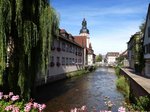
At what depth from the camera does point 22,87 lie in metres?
14.0

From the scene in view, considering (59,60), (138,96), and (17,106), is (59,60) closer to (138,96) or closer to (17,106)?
(138,96)

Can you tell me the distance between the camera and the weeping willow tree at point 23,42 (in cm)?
1309

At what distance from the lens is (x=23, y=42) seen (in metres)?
13.8

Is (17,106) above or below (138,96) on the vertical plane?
above

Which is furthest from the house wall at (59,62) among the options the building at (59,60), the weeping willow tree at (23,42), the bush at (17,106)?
the bush at (17,106)

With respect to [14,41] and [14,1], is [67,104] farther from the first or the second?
[14,1]

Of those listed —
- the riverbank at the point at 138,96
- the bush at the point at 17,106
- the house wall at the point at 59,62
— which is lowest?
the riverbank at the point at 138,96

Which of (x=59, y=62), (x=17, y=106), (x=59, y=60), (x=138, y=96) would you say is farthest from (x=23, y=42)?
(x=59, y=60)

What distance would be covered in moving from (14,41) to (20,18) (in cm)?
139

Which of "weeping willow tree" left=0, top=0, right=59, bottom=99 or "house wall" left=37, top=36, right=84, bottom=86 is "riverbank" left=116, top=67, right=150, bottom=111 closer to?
"weeping willow tree" left=0, top=0, right=59, bottom=99

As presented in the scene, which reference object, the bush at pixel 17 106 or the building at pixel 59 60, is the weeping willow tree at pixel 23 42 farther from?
the building at pixel 59 60

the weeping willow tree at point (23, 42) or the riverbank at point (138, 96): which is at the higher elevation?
the weeping willow tree at point (23, 42)

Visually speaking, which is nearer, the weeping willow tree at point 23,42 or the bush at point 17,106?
the bush at point 17,106

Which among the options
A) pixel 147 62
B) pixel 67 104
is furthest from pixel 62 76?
pixel 67 104
